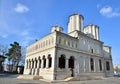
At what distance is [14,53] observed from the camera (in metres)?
47.8

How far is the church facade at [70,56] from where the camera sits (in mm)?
23402

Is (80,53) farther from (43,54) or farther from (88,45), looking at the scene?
(43,54)

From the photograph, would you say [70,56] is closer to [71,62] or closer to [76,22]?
[71,62]

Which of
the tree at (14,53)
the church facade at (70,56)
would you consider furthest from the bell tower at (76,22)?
the tree at (14,53)

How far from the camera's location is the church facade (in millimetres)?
23402

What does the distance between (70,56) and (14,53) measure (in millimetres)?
30166

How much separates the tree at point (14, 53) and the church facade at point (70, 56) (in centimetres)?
1529

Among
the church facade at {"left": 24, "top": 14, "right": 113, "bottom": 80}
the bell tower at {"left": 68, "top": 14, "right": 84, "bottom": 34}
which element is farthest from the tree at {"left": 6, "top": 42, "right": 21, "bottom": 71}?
the bell tower at {"left": 68, "top": 14, "right": 84, "bottom": 34}

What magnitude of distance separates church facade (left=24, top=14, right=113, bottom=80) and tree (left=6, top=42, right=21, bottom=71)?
15.3m

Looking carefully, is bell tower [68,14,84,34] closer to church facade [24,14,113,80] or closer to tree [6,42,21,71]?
church facade [24,14,113,80]

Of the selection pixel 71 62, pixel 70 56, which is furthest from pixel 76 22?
pixel 71 62

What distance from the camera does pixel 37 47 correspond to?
1221 inches

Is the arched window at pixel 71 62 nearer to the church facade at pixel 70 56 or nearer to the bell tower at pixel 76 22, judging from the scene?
the church facade at pixel 70 56

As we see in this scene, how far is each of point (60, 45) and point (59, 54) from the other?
6.23ft
